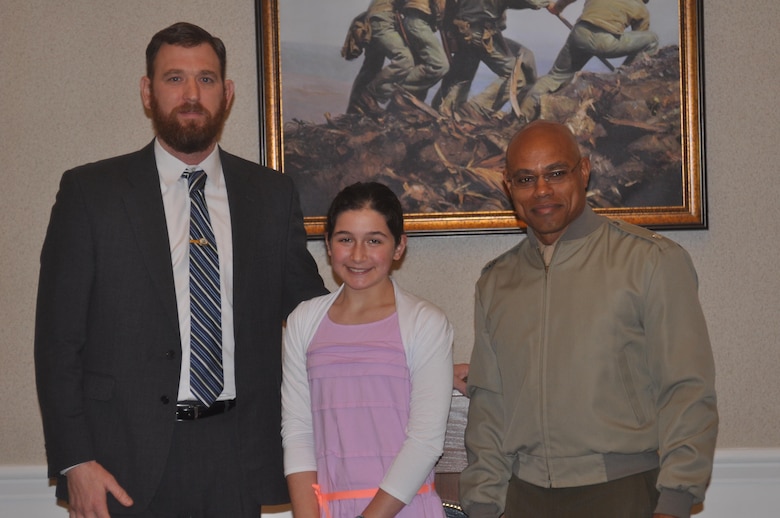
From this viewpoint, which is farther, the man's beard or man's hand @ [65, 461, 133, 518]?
the man's beard

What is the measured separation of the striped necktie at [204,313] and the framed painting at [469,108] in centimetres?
85

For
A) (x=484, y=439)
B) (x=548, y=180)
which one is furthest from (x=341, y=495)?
(x=548, y=180)

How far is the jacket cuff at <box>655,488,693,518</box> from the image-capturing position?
183 centimetres

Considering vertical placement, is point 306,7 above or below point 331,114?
above

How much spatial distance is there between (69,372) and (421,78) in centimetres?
156

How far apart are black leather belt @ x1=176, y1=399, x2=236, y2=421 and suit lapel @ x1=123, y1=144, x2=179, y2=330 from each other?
0.63 feet

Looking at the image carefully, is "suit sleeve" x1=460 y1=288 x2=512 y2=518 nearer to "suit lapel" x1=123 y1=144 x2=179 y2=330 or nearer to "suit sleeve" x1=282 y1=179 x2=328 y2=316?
"suit sleeve" x1=282 y1=179 x2=328 y2=316

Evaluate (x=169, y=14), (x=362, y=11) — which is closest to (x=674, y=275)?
(x=362, y=11)

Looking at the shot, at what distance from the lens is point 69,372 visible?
2105 millimetres

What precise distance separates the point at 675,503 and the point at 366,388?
2.33 ft

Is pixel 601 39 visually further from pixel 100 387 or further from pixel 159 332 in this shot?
pixel 100 387

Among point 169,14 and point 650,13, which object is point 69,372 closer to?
point 169,14

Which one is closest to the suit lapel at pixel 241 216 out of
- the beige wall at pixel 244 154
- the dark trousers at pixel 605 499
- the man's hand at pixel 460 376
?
the man's hand at pixel 460 376

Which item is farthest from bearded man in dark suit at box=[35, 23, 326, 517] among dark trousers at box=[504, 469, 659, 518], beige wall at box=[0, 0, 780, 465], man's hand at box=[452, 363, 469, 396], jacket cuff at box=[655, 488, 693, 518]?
jacket cuff at box=[655, 488, 693, 518]
